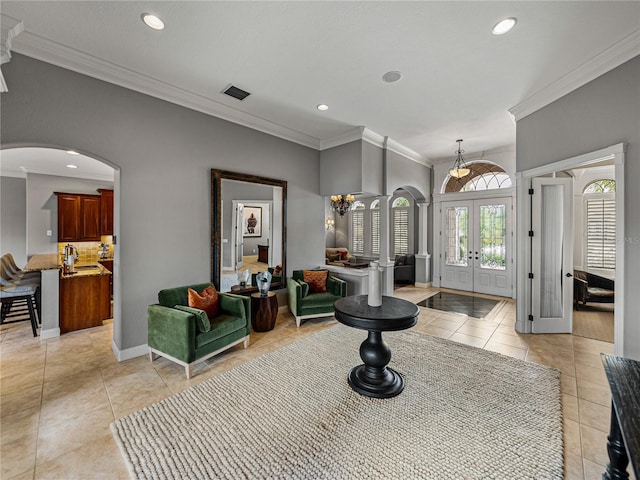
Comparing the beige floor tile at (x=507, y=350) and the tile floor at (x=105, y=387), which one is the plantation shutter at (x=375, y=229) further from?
the beige floor tile at (x=507, y=350)

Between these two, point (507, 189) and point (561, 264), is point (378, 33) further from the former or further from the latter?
point (507, 189)

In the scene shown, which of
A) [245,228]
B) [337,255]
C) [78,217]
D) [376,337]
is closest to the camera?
[376,337]

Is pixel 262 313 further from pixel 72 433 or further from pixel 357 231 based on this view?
pixel 357 231

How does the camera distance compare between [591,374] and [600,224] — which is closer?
[591,374]

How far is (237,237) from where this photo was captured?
13.6 ft

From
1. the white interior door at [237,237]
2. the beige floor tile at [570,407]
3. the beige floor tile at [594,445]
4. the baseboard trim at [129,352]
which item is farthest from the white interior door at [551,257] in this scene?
the baseboard trim at [129,352]

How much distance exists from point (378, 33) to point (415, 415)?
3.32 meters

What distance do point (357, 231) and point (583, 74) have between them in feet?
24.1

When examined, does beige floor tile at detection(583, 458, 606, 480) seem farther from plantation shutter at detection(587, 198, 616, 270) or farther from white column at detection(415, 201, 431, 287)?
white column at detection(415, 201, 431, 287)

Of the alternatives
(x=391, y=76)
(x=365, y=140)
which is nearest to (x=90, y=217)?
(x=365, y=140)

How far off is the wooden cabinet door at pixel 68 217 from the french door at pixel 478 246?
8.70 metres

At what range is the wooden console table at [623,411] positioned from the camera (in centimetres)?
101

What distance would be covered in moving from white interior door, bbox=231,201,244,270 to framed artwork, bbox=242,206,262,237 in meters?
0.06

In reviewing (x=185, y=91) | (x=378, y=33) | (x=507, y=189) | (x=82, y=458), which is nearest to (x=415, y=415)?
(x=82, y=458)
